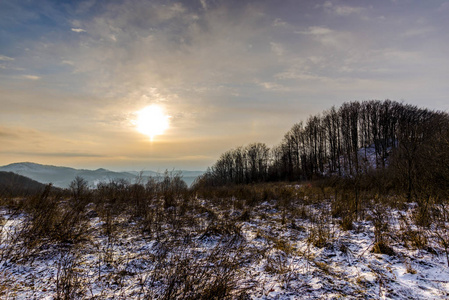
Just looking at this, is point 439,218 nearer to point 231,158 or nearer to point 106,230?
point 106,230

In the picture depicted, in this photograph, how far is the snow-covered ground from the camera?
9.32 ft

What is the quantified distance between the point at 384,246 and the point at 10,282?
6657 millimetres

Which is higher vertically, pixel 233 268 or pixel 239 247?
pixel 233 268

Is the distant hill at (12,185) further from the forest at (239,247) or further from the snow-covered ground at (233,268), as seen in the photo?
the snow-covered ground at (233,268)

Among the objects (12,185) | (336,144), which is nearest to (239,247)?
(12,185)

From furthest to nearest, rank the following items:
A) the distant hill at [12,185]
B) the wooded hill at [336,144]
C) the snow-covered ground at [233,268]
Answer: the wooded hill at [336,144], the distant hill at [12,185], the snow-covered ground at [233,268]

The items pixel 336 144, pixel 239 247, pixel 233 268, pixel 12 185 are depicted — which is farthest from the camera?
pixel 336 144

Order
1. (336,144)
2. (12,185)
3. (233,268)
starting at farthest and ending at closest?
(336,144) → (12,185) → (233,268)

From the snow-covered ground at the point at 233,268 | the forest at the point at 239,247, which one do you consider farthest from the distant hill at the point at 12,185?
the snow-covered ground at the point at 233,268

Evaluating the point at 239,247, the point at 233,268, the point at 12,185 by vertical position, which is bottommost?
the point at 239,247

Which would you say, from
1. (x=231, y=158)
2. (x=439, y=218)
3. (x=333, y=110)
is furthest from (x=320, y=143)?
(x=439, y=218)

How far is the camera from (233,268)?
3.27 metres

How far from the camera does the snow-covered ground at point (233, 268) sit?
2.84m

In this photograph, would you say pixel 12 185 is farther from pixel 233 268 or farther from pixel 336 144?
pixel 336 144
